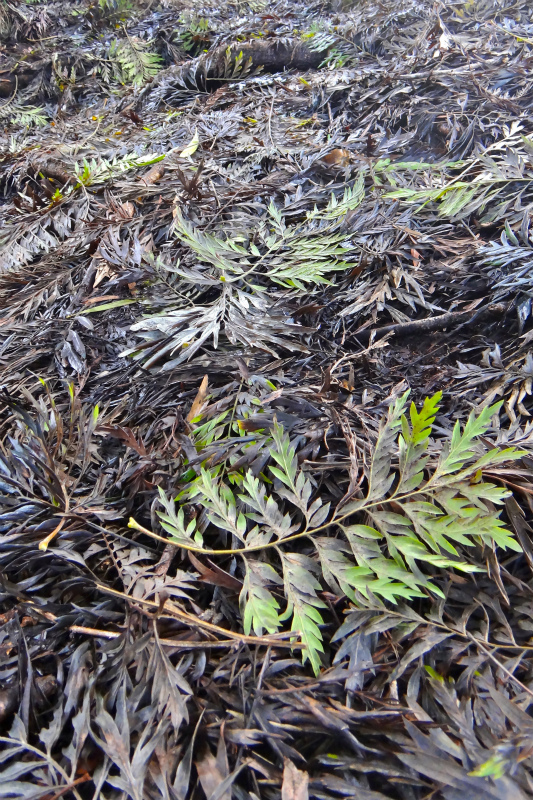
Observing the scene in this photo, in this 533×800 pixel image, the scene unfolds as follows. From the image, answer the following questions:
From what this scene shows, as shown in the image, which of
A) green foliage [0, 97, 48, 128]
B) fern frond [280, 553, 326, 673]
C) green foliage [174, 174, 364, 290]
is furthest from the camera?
green foliage [0, 97, 48, 128]

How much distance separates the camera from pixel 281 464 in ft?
3.43

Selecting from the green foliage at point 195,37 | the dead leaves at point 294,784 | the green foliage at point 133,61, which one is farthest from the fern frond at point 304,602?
the green foliage at point 195,37

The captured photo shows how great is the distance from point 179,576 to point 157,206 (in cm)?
172

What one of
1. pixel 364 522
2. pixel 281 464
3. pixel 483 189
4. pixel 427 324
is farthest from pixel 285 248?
pixel 364 522

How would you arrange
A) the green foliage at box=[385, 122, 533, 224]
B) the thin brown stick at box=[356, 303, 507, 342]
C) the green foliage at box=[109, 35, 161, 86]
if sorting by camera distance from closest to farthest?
the thin brown stick at box=[356, 303, 507, 342]
the green foliage at box=[385, 122, 533, 224]
the green foliage at box=[109, 35, 161, 86]

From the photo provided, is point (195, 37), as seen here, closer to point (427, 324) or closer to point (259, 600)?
point (427, 324)

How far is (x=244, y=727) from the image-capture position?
0.79 m

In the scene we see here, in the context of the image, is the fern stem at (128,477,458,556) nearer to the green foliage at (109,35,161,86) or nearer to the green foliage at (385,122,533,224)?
the green foliage at (385,122,533,224)

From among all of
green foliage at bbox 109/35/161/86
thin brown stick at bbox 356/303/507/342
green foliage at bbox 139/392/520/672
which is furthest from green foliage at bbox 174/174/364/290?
green foliage at bbox 109/35/161/86

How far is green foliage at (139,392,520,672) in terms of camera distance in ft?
2.93

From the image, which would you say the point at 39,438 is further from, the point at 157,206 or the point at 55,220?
the point at 55,220

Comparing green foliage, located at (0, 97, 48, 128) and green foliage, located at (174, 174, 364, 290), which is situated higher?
green foliage, located at (0, 97, 48, 128)

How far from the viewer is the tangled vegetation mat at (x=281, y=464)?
0.79 metres

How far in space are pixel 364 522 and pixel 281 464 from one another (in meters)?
0.24
